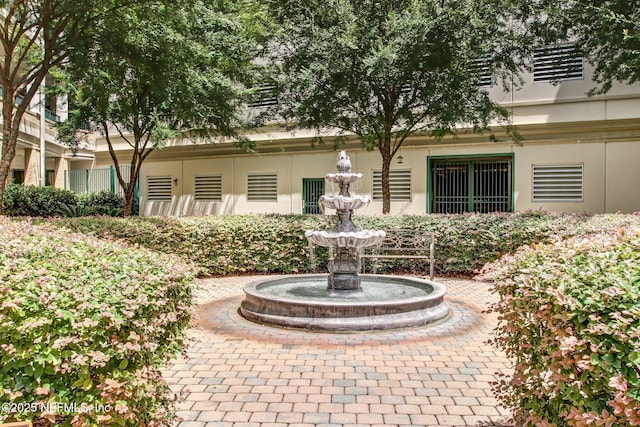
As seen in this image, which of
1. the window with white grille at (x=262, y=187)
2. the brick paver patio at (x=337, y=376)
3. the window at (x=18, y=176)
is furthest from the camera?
the window at (x=18, y=176)

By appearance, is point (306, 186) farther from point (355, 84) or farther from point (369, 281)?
point (369, 281)

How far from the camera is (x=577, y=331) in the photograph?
252cm

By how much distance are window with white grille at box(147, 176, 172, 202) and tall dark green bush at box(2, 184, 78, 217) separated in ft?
12.4

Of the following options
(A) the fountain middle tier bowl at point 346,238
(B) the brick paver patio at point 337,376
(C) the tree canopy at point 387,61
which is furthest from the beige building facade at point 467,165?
(B) the brick paver patio at point 337,376

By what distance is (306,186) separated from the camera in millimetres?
18766

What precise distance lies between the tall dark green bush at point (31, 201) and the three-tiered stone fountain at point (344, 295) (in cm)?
1387

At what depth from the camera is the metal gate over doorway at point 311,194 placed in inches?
729

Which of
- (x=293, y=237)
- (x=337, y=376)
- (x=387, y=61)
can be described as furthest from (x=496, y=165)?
(x=337, y=376)

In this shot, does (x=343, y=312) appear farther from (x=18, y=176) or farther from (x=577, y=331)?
(x=18, y=176)

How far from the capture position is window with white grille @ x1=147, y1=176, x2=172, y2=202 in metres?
21.8

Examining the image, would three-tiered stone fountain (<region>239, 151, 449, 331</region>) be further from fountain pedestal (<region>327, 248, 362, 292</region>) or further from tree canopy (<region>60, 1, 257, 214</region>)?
tree canopy (<region>60, 1, 257, 214</region>)

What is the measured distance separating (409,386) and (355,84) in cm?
1021

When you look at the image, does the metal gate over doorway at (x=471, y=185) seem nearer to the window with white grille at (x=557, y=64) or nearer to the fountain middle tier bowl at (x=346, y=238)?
the window with white grille at (x=557, y=64)

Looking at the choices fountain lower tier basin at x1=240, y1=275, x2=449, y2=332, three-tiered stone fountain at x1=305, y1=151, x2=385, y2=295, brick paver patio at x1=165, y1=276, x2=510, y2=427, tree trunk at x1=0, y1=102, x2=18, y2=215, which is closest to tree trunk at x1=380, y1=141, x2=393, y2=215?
three-tiered stone fountain at x1=305, y1=151, x2=385, y2=295
